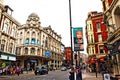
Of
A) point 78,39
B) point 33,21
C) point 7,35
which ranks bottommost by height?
point 78,39

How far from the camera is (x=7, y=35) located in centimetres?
3192

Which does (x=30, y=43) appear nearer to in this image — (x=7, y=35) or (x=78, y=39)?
(x=7, y=35)

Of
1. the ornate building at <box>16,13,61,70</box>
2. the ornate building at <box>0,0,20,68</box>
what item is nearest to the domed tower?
the ornate building at <box>16,13,61,70</box>

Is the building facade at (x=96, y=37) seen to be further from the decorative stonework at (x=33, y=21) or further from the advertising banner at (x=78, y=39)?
the advertising banner at (x=78, y=39)

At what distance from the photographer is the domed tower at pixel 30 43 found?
49.8 meters

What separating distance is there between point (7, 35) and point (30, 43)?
18906 millimetres

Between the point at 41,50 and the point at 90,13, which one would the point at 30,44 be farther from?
the point at 90,13

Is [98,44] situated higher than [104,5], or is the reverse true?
[104,5]

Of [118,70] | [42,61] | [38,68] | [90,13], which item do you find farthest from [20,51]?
[118,70]

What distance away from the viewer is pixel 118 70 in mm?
16078

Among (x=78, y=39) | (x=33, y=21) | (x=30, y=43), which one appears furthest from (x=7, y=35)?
(x=78, y=39)

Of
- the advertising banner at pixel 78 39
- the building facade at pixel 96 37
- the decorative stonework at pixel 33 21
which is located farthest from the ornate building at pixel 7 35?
the advertising banner at pixel 78 39

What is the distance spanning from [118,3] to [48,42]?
156 ft

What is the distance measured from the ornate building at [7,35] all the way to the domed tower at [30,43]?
14414 millimetres
